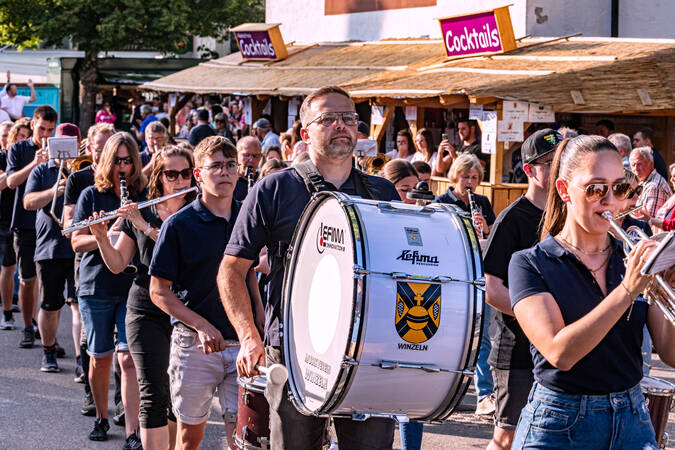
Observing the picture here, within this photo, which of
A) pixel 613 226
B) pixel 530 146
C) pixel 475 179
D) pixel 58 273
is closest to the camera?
pixel 613 226

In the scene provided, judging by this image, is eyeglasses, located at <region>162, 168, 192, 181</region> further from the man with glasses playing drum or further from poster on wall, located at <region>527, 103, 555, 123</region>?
poster on wall, located at <region>527, 103, 555, 123</region>

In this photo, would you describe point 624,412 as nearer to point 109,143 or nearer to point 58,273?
point 109,143

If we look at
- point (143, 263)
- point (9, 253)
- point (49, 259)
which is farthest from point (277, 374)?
point (9, 253)

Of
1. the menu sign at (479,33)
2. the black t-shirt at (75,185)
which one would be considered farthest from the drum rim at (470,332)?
the menu sign at (479,33)

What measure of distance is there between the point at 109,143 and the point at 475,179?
2.94 meters

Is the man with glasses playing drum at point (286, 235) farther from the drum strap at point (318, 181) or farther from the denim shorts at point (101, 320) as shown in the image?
the denim shorts at point (101, 320)

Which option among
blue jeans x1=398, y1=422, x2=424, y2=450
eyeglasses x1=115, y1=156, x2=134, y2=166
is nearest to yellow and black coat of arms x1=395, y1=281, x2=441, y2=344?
blue jeans x1=398, y1=422, x2=424, y2=450

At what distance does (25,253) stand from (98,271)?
351cm

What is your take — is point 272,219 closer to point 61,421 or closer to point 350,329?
point 350,329

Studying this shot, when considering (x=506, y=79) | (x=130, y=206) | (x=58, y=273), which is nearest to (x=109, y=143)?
(x=130, y=206)

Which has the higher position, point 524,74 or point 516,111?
point 524,74

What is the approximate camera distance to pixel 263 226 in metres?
4.57

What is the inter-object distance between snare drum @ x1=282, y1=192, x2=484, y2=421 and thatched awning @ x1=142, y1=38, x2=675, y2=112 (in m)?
10.3

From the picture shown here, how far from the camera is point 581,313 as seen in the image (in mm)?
3646
